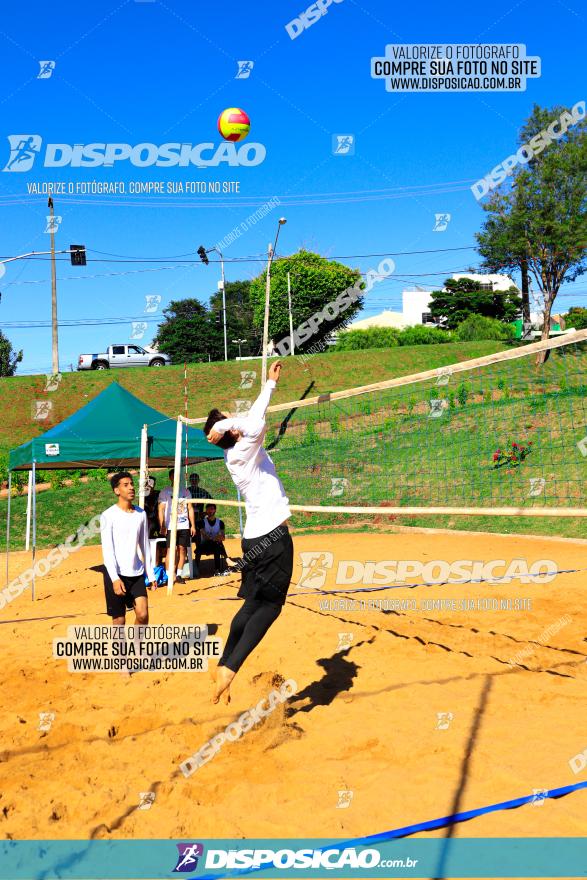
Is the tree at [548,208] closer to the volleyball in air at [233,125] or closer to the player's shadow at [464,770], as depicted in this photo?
the volleyball in air at [233,125]

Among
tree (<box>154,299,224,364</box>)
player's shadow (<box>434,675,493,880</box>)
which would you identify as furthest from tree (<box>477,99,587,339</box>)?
tree (<box>154,299,224,364</box>)

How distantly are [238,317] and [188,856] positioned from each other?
251ft

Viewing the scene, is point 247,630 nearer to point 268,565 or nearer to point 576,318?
point 268,565

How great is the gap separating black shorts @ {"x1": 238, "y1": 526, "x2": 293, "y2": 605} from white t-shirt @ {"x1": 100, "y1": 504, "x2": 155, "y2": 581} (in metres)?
1.85

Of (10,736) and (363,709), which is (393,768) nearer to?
(363,709)

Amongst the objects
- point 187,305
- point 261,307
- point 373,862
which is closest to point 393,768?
point 373,862

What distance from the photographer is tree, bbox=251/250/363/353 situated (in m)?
54.7

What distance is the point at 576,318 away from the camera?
4844 cm

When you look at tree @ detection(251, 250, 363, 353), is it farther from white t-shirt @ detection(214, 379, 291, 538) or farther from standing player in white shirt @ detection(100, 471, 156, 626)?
white t-shirt @ detection(214, 379, 291, 538)

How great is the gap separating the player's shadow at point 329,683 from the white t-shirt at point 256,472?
132 centimetres

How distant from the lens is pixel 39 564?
47.7ft

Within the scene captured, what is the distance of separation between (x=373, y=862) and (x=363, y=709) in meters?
1.87

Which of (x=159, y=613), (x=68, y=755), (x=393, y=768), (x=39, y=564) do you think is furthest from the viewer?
(x=39, y=564)

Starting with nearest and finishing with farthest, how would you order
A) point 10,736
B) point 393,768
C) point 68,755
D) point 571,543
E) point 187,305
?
point 393,768 → point 68,755 → point 10,736 → point 571,543 → point 187,305
